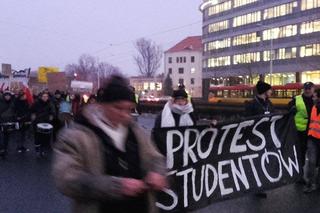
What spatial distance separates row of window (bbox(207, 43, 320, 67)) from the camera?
7429 centimetres

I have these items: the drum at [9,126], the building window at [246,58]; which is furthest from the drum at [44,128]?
the building window at [246,58]

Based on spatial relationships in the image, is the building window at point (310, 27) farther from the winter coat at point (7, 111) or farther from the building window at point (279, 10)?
the winter coat at point (7, 111)

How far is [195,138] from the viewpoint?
261 inches

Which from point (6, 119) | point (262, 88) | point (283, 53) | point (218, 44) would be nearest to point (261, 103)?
point (262, 88)

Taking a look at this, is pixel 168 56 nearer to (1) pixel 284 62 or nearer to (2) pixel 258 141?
(1) pixel 284 62

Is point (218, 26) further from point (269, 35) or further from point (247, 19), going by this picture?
point (269, 35)

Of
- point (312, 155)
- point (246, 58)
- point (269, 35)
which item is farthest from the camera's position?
point (246, 58)

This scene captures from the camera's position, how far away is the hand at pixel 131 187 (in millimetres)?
2719

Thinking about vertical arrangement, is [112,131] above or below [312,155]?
above

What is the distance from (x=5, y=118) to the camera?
1345 cm

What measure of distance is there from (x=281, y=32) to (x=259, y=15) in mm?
6463

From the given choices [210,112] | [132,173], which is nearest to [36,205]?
[132,173]

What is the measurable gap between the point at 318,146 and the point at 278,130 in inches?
53.1

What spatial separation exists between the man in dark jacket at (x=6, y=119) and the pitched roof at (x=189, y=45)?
389 feet
